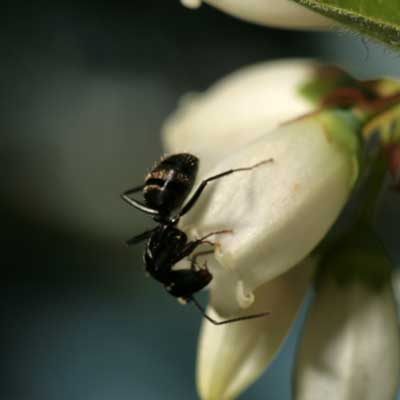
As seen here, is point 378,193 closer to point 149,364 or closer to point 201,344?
point 201,344

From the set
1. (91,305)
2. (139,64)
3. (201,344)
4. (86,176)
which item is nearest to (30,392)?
(91,305)

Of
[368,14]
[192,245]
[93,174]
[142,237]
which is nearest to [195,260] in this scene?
[192,245]

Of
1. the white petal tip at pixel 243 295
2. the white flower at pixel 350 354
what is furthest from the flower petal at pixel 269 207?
the white flower at pixel 350 354

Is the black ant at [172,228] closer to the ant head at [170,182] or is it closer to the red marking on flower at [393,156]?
the ant head at [170,182]

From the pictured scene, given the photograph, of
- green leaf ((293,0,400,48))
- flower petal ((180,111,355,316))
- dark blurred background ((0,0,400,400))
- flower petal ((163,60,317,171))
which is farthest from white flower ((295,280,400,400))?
dark blurred background ((0,0,400,400))

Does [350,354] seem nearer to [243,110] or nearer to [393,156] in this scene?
[393,156]
